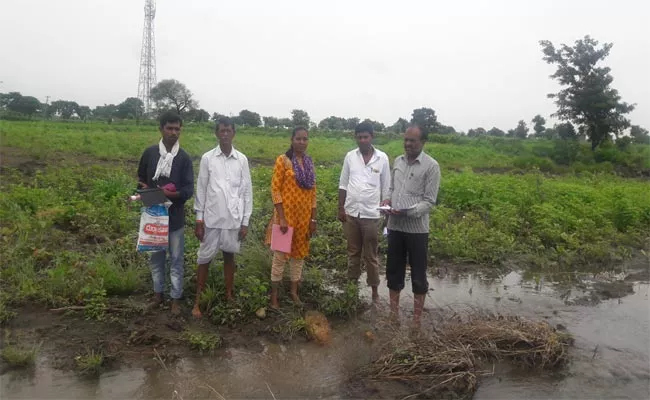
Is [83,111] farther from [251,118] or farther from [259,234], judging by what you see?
[259,234]

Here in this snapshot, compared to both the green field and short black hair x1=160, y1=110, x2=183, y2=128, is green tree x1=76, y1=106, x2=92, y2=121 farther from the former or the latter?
short black hair x1=160, y1=110, x2=183, y2=128

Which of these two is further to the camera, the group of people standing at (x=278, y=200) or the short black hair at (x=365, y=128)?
the short black hair at (x=365, y=128)

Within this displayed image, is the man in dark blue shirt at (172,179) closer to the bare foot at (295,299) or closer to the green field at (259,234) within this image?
the green field at (259,234)

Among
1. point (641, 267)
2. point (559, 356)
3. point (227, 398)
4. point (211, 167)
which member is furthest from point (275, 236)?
point (641, 267)

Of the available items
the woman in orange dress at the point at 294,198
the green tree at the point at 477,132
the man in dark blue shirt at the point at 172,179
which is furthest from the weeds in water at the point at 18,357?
the green tree at the point at 477,132

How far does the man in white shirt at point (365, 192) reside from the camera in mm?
4629

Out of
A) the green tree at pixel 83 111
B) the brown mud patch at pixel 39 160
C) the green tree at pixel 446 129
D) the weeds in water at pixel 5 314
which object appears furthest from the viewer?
the green tree at pixel 83 111

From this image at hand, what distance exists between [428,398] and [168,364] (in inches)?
76.7

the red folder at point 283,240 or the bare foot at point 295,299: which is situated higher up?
the red folder at point 283,240

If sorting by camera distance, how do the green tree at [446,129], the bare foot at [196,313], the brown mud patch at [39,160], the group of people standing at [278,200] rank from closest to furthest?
the group of people standing at [278,200] < the bare foot at [196,313] < the brown mud patch at [39,160] < the green tree at [446,129]

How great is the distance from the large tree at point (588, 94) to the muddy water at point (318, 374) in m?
25.5

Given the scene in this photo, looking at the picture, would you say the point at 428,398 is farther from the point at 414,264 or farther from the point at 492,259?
the point at 492,259

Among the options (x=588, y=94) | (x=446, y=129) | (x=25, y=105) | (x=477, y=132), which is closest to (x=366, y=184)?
(x=588, y=94)

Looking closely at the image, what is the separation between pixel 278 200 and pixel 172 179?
0.97m
